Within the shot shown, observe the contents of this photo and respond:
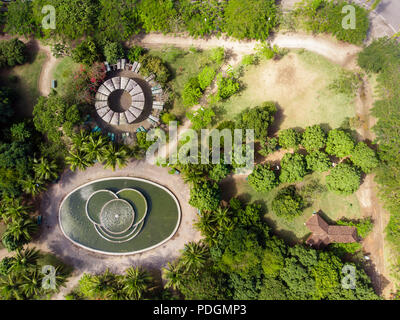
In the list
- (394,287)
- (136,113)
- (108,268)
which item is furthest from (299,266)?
(136,113)

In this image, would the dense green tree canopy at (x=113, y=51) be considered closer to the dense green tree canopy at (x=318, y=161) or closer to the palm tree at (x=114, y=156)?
the palm tree at (x=114, y=156)

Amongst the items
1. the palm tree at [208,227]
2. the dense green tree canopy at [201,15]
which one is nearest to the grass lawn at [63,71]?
the dense green tree canopy at [201,15]

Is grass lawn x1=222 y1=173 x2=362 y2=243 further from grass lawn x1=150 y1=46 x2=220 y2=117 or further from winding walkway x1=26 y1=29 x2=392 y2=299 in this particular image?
grass lawn x1=150 y1=46 x2=220 y2=117

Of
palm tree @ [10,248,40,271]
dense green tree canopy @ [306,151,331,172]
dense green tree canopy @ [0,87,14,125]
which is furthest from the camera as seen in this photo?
dense green tree canopy @ [0,87,14,125]

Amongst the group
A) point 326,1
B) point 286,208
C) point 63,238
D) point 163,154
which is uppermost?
point 326,1

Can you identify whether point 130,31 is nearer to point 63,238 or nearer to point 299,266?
point 63,238

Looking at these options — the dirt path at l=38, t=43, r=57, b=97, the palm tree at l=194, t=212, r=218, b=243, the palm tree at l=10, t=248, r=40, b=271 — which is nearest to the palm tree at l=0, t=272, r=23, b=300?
the palm tree at l=10, t=248, r=40, b=271

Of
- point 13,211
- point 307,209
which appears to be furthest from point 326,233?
point 13,211
